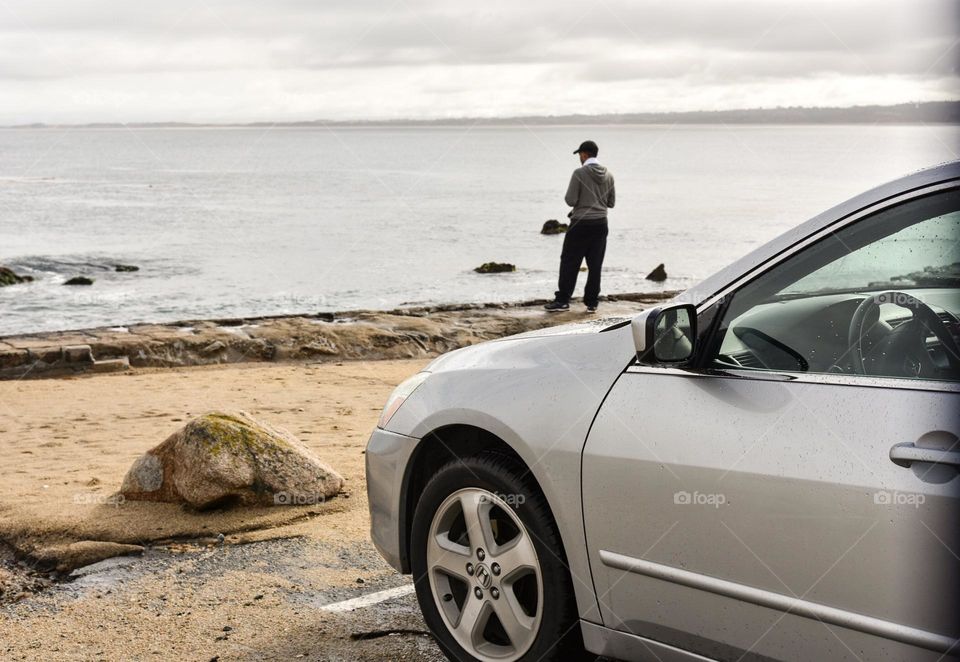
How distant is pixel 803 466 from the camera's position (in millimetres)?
2543

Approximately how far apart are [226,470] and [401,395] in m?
2.06

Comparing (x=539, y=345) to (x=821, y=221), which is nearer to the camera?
(x=821, y=221)

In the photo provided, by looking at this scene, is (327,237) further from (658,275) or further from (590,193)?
(590,193)

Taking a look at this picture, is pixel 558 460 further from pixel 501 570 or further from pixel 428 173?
pixel 428 173

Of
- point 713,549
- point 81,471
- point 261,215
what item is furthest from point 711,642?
point 261,215

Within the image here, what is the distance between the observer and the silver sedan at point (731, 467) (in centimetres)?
242

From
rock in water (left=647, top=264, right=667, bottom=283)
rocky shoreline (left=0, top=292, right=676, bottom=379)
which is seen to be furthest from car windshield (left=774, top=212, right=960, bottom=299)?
rock in water (left=647, top=264, right=667, bottom=283)

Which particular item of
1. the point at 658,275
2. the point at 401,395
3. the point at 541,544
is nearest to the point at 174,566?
the point at 401,395

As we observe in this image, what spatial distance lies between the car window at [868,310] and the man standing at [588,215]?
11.0 meters

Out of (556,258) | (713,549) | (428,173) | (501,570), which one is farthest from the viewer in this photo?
(428,173)

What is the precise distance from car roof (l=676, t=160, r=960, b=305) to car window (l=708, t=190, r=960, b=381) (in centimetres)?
4

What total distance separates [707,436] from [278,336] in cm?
1134

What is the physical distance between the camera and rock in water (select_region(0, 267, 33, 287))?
82.0ft

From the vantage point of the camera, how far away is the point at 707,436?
2766 mm
